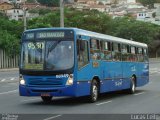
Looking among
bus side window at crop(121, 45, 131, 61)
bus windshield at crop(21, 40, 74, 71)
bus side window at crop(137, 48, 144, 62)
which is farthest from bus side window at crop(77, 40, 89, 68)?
bus side window at crop(137, 48, 144, 62)

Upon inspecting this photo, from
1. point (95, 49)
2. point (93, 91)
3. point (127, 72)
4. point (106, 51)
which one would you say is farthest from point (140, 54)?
point (93, 91)

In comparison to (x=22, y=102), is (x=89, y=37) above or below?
above

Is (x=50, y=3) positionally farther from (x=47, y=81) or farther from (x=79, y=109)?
(x=79, y=109)

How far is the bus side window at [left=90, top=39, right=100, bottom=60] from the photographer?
19.4 m

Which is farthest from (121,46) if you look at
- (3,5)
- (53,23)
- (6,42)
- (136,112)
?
(3,5)

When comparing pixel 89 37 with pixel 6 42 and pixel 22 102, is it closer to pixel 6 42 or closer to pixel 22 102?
pixel 22 102

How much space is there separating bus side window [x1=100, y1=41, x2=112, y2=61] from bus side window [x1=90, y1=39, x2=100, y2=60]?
19.9 inches

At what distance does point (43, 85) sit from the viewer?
1786 cm

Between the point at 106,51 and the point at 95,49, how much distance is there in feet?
4.69

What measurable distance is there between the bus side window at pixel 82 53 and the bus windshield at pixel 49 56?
1.25 ft

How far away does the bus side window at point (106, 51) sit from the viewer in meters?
20.7

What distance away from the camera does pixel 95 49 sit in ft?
65.0

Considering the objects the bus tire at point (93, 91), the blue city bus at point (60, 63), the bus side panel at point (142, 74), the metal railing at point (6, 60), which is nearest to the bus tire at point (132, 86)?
the bus side panel at point (142, 74)

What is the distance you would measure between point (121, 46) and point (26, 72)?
6.57 m
